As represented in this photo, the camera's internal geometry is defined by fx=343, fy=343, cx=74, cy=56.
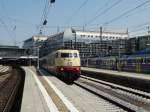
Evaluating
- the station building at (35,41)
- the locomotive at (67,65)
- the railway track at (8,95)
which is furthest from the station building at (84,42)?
the locomotive at (67,65)

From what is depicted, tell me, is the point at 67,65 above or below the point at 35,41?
below

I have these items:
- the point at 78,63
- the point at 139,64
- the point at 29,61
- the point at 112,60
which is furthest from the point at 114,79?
the point at 29,61

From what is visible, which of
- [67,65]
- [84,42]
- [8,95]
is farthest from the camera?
[84,42]

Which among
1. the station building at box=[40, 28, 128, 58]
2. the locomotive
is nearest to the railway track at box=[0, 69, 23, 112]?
the locomotive

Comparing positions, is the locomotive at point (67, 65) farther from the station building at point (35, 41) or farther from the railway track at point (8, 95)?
the station building at point (35, 41)

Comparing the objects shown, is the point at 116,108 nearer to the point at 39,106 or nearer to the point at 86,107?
the point at 86,107

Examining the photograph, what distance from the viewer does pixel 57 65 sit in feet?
110

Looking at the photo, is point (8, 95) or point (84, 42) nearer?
point (8, 95)

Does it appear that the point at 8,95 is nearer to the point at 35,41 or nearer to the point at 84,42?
the point at 35,41

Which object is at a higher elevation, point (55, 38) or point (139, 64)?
point (55, 38)

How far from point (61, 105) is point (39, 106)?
2.88 feet

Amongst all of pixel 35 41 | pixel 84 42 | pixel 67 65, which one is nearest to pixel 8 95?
pixel 67 65

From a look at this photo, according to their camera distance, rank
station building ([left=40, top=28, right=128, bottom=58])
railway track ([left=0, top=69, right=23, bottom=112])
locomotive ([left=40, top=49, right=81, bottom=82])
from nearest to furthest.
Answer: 1. railway track ([left=0, top=69, right=23, bottom=112])
2. locomotive ([left=40, top=49, right=81, bottom=82])
3. station building ([left=40, top=28, right=128, bottom=58])

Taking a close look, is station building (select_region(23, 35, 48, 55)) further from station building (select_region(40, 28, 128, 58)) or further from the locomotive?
the locomotive
